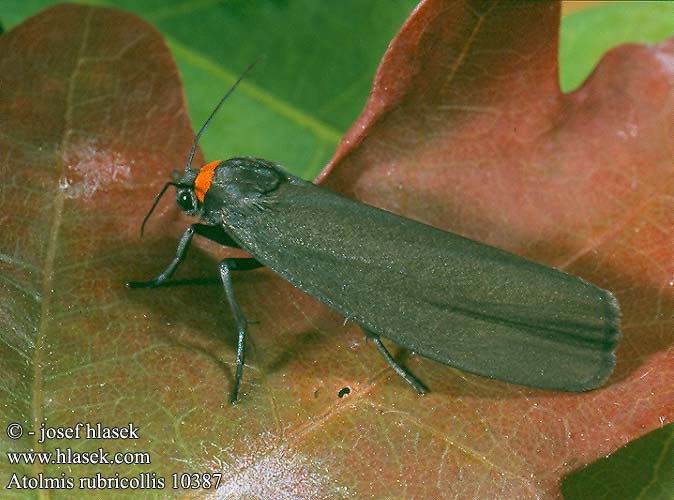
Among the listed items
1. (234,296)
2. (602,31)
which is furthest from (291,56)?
(234,296)

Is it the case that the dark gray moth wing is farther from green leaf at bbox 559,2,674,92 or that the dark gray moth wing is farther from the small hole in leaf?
green leaf at bbox 559,2,674,92

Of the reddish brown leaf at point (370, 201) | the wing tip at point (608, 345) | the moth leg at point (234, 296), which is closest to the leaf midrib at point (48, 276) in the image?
the reddish brown leaf at point (370, 201)

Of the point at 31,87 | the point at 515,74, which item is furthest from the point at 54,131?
the point at 515,74

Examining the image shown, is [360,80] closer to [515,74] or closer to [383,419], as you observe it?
[515,74]

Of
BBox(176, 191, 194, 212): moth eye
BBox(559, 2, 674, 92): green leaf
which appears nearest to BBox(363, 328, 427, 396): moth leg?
BBox(176, 191, 194, 212): moth eye

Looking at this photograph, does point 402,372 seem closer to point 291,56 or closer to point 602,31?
point 291,56
